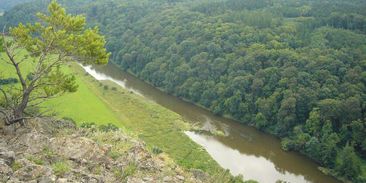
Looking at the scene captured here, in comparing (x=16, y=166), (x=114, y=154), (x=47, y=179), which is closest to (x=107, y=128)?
(x=114, y=154)

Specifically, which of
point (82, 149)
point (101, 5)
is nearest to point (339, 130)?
point (82, 149)

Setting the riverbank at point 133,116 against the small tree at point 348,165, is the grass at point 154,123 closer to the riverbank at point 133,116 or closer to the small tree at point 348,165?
the riverbank at point 133,116

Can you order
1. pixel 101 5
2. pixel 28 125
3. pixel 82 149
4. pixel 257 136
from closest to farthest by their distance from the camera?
pixel 82 149, pixel 28 125, pixel 257 136, pixel 101 5

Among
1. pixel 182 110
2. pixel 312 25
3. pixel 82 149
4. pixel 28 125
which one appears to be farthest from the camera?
pixel 312 25

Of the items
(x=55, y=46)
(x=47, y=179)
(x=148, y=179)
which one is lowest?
(x=148, y=179)

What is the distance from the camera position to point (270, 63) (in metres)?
63.5

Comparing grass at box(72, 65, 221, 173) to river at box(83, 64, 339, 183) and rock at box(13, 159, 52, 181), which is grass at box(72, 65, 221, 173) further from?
rock at box(13, 159, 52, 181)

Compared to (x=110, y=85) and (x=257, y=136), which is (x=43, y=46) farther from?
(x=110, y=85)

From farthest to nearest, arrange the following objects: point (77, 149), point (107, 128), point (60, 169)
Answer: point (107, 128) < point (77, 149) < point (60, 169)

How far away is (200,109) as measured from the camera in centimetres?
6538

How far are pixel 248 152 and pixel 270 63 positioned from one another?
58.6ft

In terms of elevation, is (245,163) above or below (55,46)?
A: below

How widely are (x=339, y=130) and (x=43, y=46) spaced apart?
135 feet

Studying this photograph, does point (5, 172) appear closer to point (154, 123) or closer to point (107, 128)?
point (107, 128)
